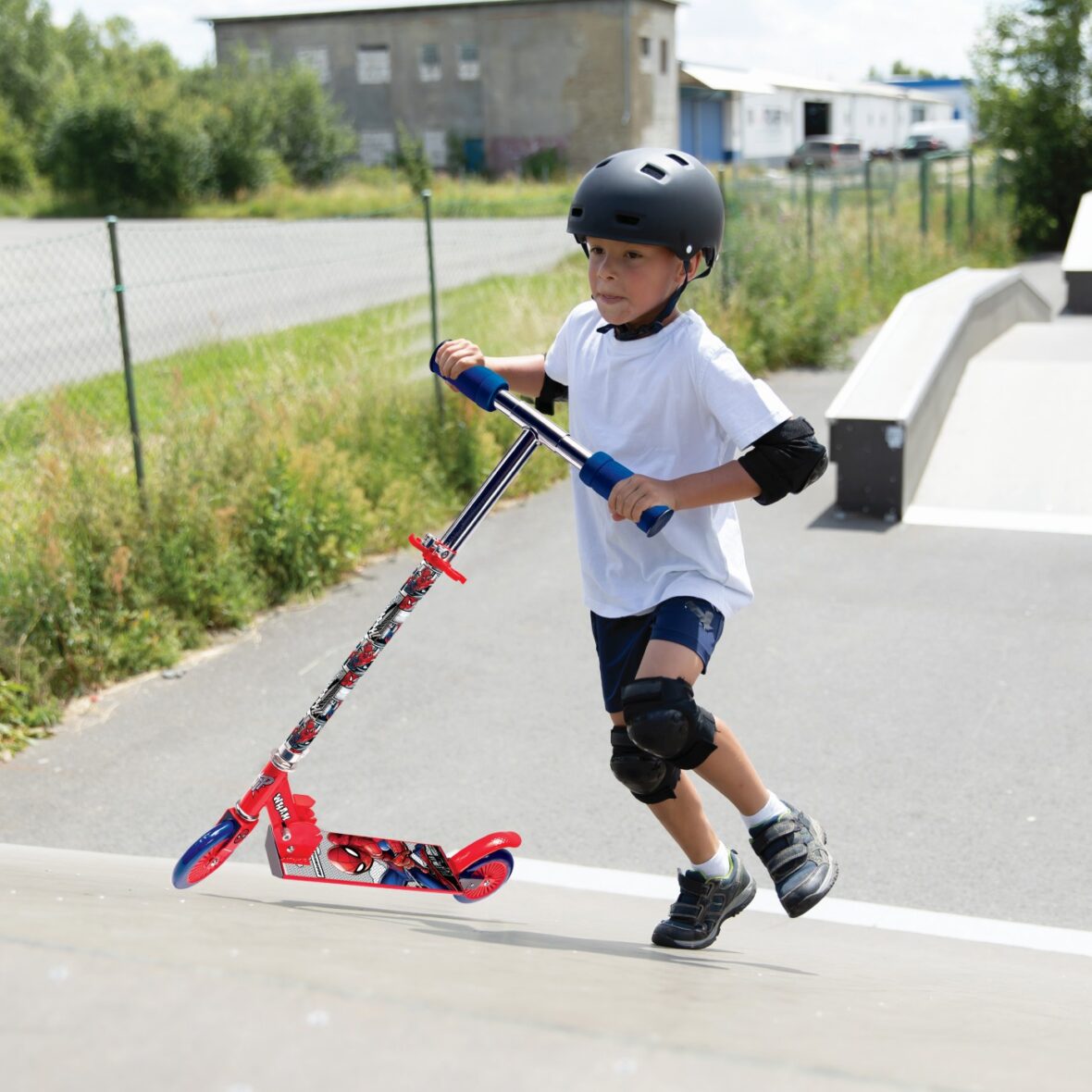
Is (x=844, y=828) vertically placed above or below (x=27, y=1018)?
below

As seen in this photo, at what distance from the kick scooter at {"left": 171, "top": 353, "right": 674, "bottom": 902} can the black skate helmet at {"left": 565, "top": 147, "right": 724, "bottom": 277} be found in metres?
0.44

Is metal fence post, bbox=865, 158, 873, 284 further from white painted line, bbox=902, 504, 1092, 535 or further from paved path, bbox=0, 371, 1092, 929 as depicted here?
paved path, bbox=0, 371, 1092, 929

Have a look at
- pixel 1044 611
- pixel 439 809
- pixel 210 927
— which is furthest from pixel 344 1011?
pixel 1044 611

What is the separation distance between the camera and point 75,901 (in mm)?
2748

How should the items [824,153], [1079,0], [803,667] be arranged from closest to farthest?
[803,667], [1079,0], [824,153]

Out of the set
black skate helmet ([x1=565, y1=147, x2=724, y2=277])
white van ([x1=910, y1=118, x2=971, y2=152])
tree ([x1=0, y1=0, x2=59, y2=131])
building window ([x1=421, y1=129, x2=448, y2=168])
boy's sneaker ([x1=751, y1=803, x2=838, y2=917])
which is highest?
tree ([x1=0, y1=0, x2=59, y2=131])

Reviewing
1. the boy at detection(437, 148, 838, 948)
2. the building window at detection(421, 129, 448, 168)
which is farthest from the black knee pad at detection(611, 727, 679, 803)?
the building window at detection(421, 129, 448, 168)

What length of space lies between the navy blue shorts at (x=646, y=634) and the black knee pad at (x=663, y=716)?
11 cm

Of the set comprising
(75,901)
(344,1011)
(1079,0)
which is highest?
(1079,0)

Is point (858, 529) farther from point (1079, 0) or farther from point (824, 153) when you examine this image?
point (824, 153)

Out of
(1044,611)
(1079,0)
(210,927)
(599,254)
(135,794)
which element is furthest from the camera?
(1079,0)

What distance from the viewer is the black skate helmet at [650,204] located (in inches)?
114

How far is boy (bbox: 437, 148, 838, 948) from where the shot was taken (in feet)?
9.59

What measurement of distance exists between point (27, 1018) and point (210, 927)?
670 mm
